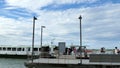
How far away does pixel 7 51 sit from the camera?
113 m

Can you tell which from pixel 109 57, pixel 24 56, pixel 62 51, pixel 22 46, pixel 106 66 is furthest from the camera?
pixel 22 46

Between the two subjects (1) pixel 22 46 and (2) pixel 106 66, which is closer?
(2) pixel 106 66

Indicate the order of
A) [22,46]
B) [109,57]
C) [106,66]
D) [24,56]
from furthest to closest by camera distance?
[22,46], [24,56], [109,57], [106,66]

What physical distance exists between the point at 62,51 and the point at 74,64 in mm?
13627

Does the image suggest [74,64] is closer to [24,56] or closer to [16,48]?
[24,56]

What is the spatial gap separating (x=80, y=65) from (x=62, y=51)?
13808mm

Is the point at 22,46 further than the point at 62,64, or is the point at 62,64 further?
the point at 22,46

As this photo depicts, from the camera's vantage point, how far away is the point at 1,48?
117562 millimetres

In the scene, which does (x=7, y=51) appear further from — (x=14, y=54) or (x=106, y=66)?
(x=106, y=66)

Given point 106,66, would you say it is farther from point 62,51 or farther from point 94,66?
point 62,51

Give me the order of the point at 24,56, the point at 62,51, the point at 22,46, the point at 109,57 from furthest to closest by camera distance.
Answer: the point at 22,46, the point at 24,56, the point at 62,51, the point at 109,57

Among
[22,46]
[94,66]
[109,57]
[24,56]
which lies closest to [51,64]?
[94,66]

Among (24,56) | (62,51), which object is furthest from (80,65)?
(24,56)

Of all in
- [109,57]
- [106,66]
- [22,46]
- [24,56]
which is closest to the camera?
[106,66]
